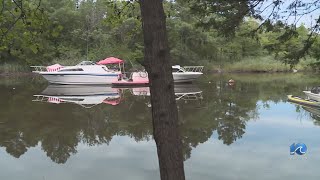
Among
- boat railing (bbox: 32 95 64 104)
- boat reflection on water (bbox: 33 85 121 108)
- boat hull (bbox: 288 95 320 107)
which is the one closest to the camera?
boat hull (bbox: 288 95 320 107)

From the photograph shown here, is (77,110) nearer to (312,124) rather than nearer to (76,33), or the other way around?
(312,124)

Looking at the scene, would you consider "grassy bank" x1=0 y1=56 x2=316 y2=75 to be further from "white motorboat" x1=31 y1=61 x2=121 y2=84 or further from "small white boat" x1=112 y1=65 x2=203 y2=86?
"small white boat" x1=112 y1=65 x2=203 y2=86

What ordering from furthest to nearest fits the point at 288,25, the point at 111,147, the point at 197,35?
the point at 197,35
the point at 111,147
the point at 288,25

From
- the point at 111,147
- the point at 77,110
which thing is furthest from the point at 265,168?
the point at 77,110

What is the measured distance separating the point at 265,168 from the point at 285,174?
1.69 ft

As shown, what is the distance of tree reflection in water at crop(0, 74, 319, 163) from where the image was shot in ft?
36.3

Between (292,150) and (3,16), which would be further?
(292,150)

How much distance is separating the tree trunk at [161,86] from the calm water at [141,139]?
16.5 feet

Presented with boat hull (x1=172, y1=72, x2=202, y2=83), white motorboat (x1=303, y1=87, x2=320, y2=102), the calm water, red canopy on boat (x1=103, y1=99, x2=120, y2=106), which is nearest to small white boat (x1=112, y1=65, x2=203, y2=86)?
boat hull (x1=172, y1=72, x2=202, y2=83)

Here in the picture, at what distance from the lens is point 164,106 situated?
114 inches

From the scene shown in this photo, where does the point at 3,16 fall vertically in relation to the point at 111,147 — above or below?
above

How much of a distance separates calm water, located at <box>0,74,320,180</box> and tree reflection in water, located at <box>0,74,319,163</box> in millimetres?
28

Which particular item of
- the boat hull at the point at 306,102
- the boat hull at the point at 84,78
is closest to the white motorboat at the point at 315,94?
the boat hull at the point at 306,102

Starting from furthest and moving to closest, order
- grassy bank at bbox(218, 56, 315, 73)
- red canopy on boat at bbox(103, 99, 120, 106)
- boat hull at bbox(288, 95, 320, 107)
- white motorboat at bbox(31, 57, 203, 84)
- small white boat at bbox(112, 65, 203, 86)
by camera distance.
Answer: grassy bank at bbox(218, 56, 315, 73)
white motorboat at bbox(31, 57, 203, 84)
small white boat at bbox(112, 65, 203, 86)
red canopy on boat at bbox(103, 99, 120, 106)
boat hull at bbox(288, 95, 320, 107)
